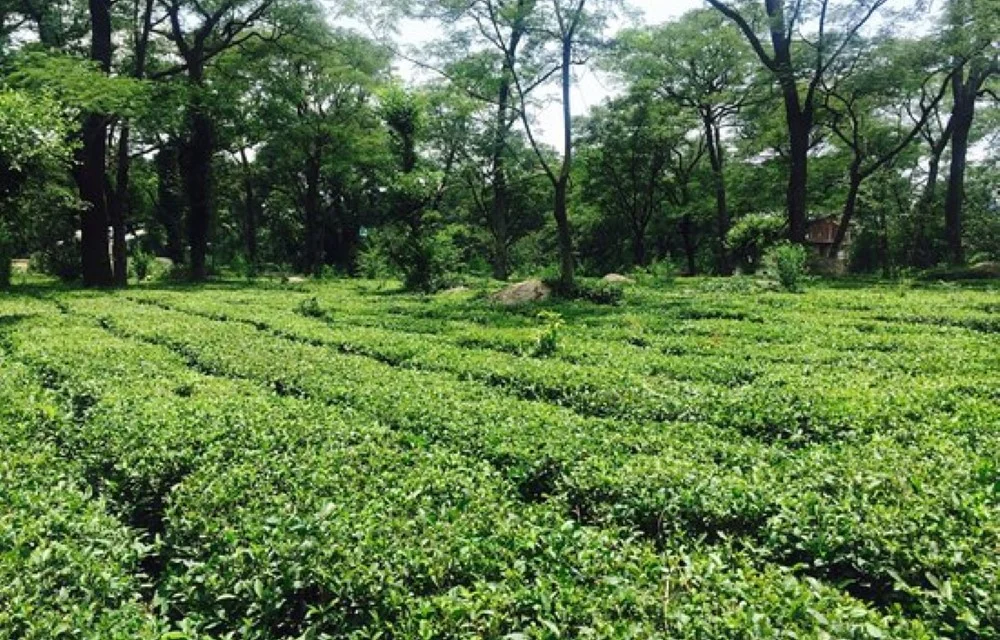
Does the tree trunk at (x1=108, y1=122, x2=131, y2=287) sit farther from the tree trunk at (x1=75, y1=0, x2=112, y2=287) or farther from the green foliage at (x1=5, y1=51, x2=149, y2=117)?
the green foliage at (x1=5, y1=51, x2=149, y2=117)

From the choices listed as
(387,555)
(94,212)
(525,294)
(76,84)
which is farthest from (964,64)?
(94,212)

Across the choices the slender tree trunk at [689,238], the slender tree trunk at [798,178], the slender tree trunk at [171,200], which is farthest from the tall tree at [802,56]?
the slender tree trunk at [171,200]

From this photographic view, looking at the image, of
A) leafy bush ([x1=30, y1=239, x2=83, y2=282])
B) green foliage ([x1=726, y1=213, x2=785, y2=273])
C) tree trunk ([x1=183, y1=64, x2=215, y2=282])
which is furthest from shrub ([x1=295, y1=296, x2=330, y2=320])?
green foliage ([x1=726, y1=213, x2=785, y2=273])

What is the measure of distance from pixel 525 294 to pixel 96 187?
14638 mm

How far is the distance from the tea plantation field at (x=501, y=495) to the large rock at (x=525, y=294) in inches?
278

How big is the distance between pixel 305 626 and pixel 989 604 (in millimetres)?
2987

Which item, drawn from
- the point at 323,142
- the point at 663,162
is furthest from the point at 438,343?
the point at 663,162

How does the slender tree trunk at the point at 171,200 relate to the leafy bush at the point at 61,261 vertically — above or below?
above

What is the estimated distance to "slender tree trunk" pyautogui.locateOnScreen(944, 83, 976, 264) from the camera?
25.5m

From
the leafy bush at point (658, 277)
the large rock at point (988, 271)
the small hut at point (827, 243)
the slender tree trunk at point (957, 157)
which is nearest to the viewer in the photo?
the large rock at point (988, 271)

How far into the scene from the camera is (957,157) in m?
26.3

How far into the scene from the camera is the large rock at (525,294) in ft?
52.2

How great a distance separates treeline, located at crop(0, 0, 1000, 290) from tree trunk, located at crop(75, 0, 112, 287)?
7 cm

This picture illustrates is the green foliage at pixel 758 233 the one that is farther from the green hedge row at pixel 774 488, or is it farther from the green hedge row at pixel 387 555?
the green hedge row at pixel 387 555
